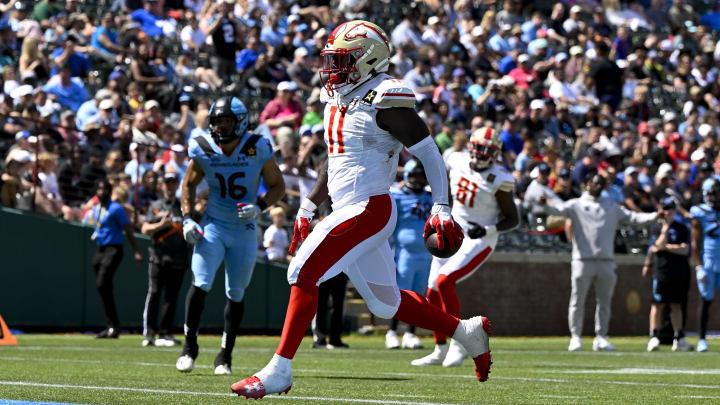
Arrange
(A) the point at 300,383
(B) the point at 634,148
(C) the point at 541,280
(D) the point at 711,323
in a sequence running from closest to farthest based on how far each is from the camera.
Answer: (A) the point at 300,383 < (C) the point at 541,280 < (D) the point at 711,323 < (B) the point at 634,148

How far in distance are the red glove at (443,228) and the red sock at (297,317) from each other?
703 mm

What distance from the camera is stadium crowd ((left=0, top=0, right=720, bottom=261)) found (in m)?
17.6

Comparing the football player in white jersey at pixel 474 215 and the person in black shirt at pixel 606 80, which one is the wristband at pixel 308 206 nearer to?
the football player in white jersey at pixel 474 215

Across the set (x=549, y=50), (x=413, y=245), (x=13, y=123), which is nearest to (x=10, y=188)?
(x=13, y=123)

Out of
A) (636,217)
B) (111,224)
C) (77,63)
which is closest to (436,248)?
(636,217)

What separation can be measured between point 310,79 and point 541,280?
535 cm

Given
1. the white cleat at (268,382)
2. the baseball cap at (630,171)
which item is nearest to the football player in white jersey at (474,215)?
the white cleat at (268,382)

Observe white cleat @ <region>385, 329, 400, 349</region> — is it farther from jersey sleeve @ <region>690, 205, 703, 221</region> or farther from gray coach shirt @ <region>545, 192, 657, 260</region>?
jersey sleeve @ <region>690, 205, 703, 221</region>

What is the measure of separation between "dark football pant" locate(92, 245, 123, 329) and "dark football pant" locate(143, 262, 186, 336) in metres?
0.70

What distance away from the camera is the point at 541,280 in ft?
64.2

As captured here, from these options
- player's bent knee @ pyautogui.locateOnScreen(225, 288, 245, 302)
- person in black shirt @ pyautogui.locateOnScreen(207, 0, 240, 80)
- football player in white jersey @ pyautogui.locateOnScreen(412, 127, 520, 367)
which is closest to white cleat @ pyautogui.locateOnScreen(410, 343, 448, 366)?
football player in white jersey @ pyautogui.locateOnScreen(412, 127, 520, 367)

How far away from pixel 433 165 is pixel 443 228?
408mm

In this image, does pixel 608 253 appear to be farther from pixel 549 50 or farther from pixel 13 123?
pixel 549 50

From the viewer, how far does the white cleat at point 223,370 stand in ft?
31.3
